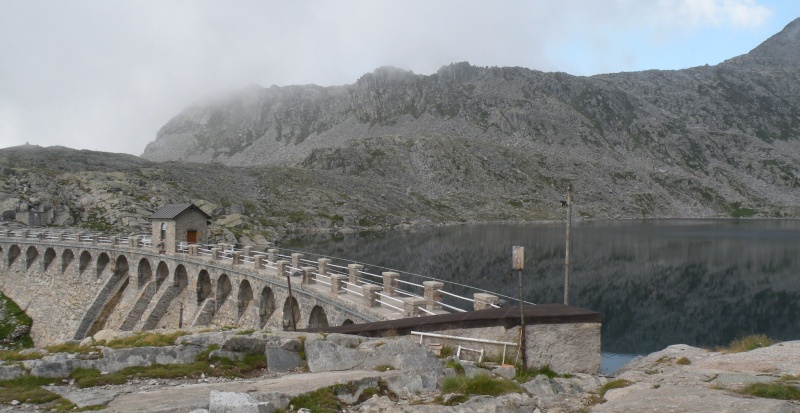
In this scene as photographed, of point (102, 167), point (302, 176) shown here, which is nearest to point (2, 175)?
point (102, 167)

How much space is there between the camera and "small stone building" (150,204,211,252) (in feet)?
144

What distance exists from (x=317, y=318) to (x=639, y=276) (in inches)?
2205

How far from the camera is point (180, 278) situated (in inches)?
1677

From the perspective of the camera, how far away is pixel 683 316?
52.4 metres

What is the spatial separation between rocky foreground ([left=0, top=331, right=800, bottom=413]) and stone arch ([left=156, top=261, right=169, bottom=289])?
31.9 metres

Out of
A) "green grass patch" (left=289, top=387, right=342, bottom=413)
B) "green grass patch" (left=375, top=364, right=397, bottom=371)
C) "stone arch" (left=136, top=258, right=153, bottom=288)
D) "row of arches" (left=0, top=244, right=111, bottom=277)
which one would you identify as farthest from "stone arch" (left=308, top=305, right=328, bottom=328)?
"row of arches" (left=0, top=244, right=111, bottom=277)

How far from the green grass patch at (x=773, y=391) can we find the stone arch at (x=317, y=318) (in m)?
19.9

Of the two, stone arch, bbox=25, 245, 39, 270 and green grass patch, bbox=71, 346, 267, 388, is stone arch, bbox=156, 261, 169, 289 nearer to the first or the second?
stone arch, bbox=25, 245, 39, 270

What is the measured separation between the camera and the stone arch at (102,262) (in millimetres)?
50188

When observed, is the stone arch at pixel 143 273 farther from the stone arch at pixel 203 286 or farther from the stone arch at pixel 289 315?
the stone arch at pixel 289 315

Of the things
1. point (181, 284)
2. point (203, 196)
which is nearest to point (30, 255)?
point (181, 284)

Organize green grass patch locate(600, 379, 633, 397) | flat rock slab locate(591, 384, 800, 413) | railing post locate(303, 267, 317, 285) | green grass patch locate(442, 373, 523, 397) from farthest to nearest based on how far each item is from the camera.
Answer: railing post locate(303, 267, 317, 285) < green grass patch locate(600, 379, 633, 397) < green grass patch locate(442, 373, 523, 397) < flat rock slab locate(591, 384, 800, 413)

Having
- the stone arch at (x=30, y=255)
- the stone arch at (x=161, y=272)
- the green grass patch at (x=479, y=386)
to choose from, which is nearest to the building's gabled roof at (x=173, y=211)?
the stone arch at (x=161, y=272)

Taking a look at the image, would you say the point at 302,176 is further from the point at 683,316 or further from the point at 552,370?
the point at 552,370
